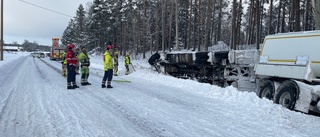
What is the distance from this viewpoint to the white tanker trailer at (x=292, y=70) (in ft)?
24.6

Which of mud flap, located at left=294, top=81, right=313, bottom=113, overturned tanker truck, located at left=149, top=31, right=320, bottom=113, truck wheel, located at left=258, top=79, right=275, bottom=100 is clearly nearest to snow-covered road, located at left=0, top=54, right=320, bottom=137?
mud flap, located at left=294, top=81, right=313, bottom=113

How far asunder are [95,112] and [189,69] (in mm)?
10246

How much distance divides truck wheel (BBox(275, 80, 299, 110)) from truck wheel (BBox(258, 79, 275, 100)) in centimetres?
60

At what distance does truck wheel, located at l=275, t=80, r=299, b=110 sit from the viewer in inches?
303

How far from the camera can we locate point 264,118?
21.5 feet

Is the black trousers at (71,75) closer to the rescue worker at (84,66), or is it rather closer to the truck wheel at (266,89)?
the rescue worker at (84,66)

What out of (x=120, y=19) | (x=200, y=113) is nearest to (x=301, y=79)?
(x=200, y=113)

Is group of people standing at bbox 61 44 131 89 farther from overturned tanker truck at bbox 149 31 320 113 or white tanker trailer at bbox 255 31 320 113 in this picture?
white tanker trailer at bbox 255 31 320 113

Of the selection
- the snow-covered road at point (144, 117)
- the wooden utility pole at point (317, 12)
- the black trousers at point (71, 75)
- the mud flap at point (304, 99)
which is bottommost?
the snow-covered road at point (144, 117)

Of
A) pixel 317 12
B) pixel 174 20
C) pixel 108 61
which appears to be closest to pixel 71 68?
pixel 108 61

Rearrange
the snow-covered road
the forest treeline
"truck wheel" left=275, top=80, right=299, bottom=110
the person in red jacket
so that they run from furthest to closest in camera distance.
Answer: the forest treeline < the person in red jacket < "truck wheel" left=275, top=80, right=299, bottom=110 < the snow-covered road

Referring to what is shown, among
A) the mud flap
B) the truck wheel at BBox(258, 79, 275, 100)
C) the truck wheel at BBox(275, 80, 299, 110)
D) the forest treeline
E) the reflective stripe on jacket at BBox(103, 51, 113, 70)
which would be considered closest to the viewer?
the mud flap

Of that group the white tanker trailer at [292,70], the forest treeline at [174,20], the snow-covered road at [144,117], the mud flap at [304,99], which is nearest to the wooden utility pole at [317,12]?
the white tanker trailer at [292,70]

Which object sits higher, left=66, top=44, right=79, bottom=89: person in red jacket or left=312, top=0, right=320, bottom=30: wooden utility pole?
left=312, top=0, right=320, bottom=30: wooden utility pole
